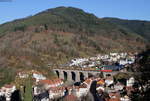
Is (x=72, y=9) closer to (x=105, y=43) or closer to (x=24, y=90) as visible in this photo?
(x=105, y=43)

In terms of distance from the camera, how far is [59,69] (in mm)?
52125

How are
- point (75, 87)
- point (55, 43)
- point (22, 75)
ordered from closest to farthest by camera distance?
1. point (75, 87)
2. point (22, 75)
3. point (55, 43)

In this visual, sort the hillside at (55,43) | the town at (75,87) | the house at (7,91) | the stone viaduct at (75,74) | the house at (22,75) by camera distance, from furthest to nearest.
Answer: the hillside at (55,43) < the stone viaduct at (75,74) < the house at (22,75) < the house at (7,91) < the town at (75,87)

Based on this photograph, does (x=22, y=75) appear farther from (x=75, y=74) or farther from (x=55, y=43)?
(x=55, y=43)

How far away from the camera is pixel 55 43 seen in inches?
3004

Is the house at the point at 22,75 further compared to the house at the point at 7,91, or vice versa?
the house at the point at 22,75

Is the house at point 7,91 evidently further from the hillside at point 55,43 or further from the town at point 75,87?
the hillside at point 55,43

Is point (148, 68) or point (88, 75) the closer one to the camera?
point (148, 68)

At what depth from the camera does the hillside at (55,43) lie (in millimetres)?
55250

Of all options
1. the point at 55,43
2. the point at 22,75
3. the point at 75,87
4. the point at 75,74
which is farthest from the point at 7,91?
the point at 55,43

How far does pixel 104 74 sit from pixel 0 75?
16.1m

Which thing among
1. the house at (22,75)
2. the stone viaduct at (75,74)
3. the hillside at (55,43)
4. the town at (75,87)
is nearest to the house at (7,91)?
the town at (75,87)

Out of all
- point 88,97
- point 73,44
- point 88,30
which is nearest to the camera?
point 88,97

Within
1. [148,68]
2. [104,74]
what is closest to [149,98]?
[148,68]
